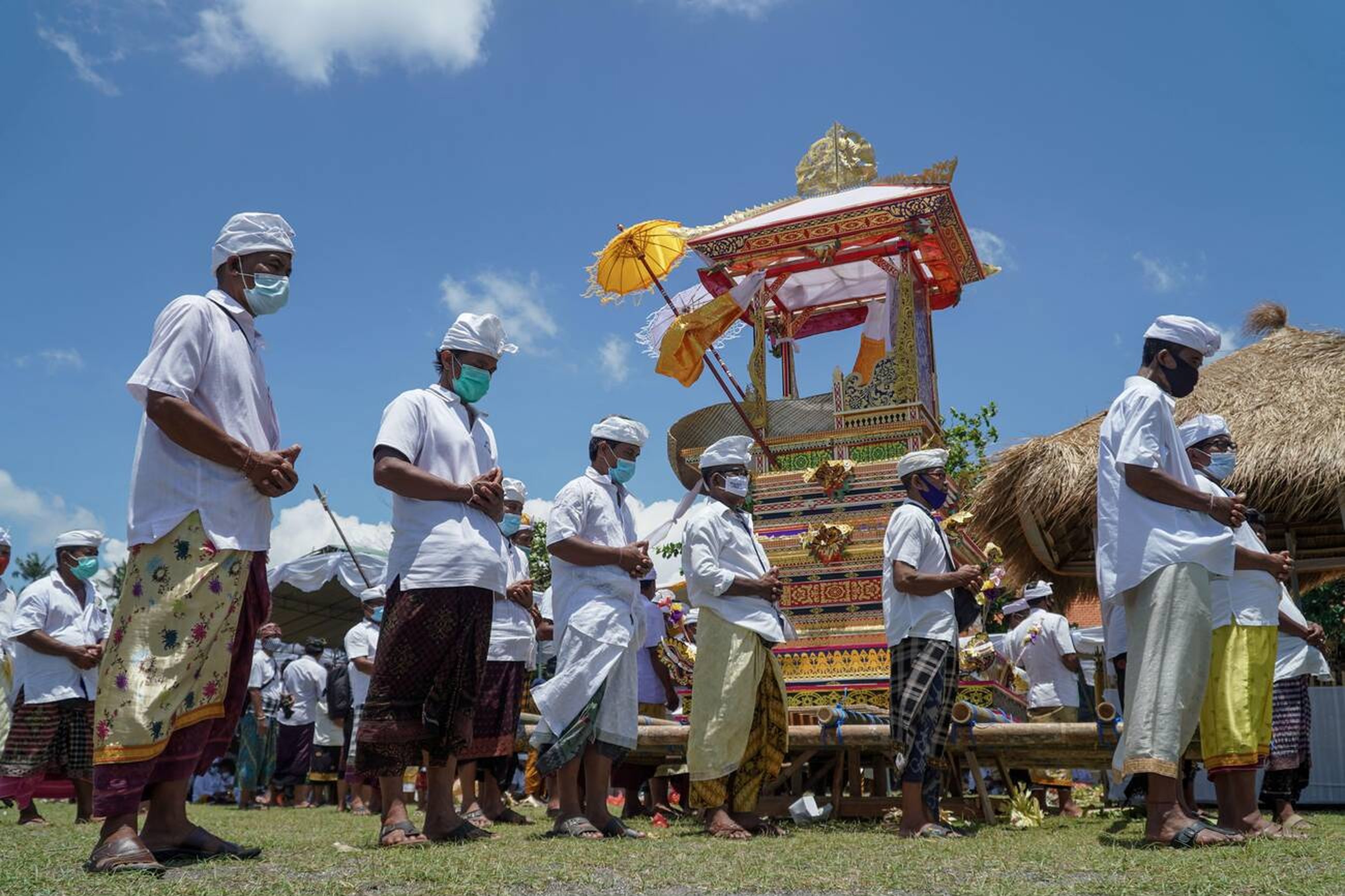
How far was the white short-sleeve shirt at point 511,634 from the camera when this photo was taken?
21.6 feet

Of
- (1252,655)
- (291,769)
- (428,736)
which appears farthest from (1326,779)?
(291,769)

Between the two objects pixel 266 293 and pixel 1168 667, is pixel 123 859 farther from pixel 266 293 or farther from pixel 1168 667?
pixel 1168 667

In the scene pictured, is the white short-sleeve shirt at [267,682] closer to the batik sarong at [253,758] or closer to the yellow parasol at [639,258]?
the batik sarong at [253,758]

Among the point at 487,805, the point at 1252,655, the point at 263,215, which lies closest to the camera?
the point at 263,215

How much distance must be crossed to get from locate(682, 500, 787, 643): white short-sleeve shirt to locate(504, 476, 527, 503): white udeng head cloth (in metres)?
2.28

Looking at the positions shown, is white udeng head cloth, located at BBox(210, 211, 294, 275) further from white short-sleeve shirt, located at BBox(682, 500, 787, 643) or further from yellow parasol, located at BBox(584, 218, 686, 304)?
yellow parasol, located at BBox(584, 218, 686, 304)

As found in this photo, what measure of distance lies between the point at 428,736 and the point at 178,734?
99 centimetres

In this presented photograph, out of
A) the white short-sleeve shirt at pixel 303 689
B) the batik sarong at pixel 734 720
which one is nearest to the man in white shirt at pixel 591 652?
the batik sarong at pixel 734 720

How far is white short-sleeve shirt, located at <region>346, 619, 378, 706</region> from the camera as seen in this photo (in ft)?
31.9

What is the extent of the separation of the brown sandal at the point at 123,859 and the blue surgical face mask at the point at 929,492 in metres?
3.79

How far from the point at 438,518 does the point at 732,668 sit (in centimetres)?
178

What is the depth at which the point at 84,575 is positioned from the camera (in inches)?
284

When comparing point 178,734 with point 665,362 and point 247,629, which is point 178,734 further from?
point 665,362

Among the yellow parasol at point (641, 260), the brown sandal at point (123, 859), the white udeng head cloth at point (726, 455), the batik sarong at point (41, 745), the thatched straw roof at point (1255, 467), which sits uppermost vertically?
the yellow parasol at point (641, 260)
